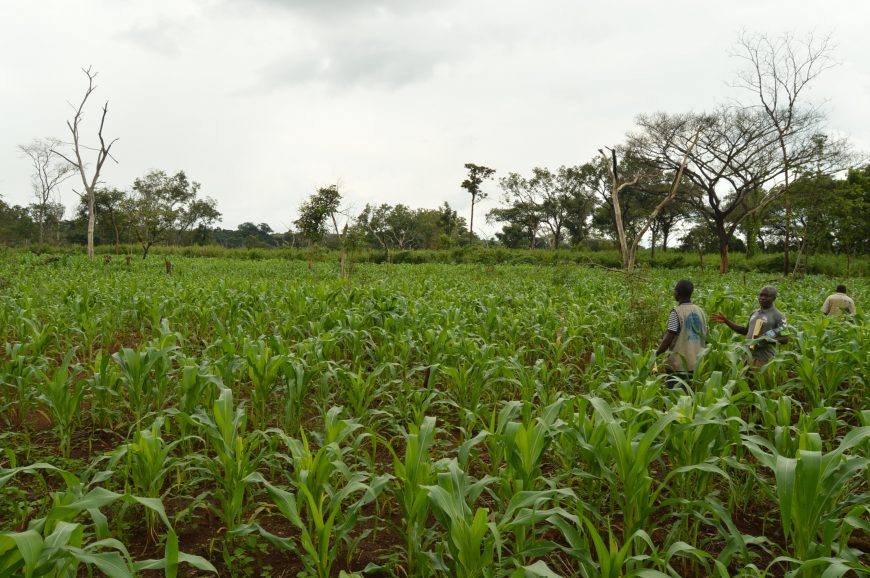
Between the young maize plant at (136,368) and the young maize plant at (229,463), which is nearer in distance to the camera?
the young maize plant at (229,463)

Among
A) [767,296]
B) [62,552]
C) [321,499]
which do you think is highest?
[767,296]

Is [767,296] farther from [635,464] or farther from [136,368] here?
[136,368]

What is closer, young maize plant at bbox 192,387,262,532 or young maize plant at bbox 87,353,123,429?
young maize plant at bbox 192,387,262,532

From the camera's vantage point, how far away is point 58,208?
64.2 meters

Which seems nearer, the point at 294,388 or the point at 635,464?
the point at 635,464

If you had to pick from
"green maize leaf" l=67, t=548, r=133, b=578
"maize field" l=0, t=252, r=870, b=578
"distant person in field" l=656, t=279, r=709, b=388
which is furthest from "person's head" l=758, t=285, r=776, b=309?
"green maize leaf" l=67, t=548, r=133, b=578

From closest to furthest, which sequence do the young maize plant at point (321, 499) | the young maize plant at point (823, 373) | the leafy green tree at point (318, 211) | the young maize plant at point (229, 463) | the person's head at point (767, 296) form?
the young maize plant at point (321, 499) → the young maize plant at point (229, 463) → the young maize plant at point (823, 373) → the person's head at point (767, 296) → the leafy green tree at point (318, 211)

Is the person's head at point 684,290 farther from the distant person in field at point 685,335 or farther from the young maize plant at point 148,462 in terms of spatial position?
the young maize plant at point 148,462

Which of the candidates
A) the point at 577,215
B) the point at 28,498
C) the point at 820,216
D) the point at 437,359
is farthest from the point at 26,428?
the point at 577,215

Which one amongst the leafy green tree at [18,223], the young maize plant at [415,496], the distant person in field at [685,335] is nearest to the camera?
the young maize plant at [415,496]

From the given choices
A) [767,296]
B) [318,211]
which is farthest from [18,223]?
[767,296]

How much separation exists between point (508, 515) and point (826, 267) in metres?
32.4

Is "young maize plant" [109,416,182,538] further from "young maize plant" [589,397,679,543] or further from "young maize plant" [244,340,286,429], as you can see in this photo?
"young maize plant" [589,397,679,543]

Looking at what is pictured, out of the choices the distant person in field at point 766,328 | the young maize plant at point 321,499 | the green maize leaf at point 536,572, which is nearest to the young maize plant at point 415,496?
the young maize plant at point 321,499
